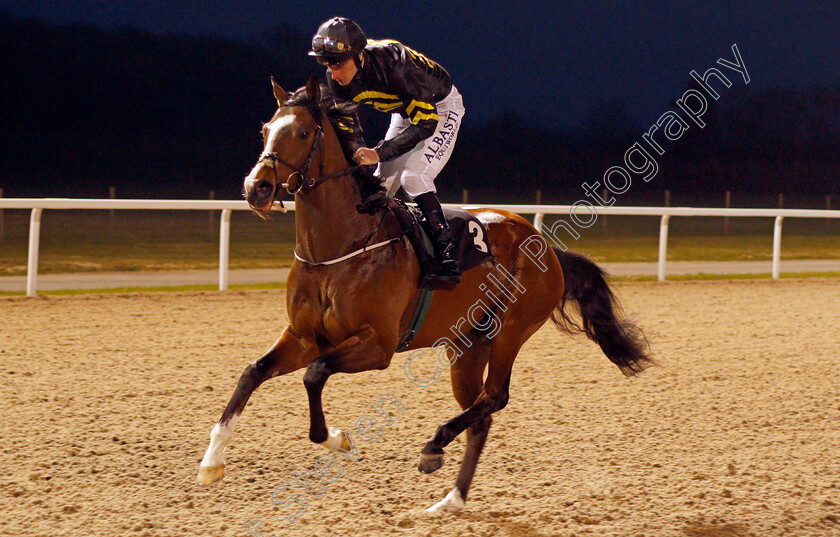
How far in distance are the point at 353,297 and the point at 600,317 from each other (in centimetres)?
176

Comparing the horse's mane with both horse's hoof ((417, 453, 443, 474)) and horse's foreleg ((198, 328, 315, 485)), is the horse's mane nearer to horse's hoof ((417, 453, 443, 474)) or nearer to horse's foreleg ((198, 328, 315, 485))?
horse's foreleg ((198, 328, 315, 485))

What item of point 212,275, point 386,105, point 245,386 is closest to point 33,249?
point 212,275

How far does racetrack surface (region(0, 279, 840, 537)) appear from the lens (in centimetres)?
310

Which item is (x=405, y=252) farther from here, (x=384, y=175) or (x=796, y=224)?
(x=796, y=224)

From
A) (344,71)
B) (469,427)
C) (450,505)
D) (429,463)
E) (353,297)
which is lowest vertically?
(450,505)

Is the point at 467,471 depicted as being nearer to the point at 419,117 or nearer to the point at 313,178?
the point at 313,178

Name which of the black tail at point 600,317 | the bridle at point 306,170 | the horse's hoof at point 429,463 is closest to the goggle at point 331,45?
the bridle at point 306,170

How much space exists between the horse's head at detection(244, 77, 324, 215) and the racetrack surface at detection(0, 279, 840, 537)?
1.24 metres

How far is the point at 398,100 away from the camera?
335cm

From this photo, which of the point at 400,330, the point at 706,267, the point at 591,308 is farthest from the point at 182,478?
the point at 706,267

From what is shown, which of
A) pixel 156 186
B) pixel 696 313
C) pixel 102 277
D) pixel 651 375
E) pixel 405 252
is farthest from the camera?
pixel 156 186

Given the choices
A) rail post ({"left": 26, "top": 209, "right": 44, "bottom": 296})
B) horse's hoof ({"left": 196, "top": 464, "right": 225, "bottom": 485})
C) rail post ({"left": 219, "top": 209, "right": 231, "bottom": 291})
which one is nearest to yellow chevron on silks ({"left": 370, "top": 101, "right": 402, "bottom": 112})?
horse's hoof ({"left": 196, "top": 464, "right": 225, "bottom": 485})

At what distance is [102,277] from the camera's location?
10.5 meters

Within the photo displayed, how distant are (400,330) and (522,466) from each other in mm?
943
